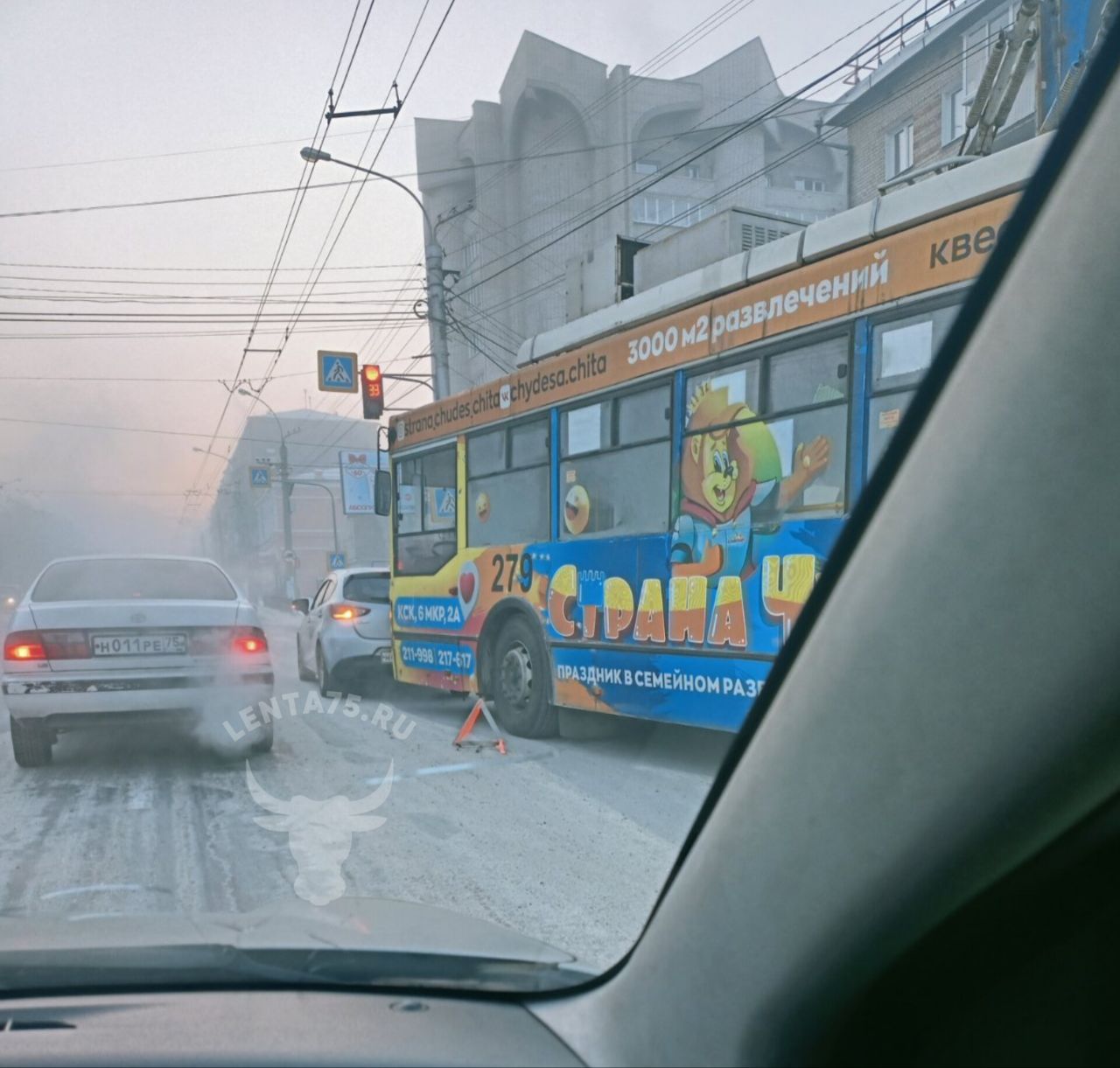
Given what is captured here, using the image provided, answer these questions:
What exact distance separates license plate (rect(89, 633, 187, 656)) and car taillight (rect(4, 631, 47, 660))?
29 cm

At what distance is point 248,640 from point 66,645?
3.63 feet

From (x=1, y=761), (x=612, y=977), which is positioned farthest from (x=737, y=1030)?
(x=1, y=761)

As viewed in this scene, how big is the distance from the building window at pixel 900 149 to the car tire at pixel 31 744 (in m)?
9.91

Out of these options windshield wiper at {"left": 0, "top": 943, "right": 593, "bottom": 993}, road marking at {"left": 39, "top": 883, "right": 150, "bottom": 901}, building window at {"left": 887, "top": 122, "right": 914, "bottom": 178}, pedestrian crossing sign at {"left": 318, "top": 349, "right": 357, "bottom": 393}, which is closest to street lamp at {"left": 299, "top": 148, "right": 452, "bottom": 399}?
pedestrian crossing sign at {"left": 318, "top": 349, "right": 357, "bottom": 393}

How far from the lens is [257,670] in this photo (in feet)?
22.8

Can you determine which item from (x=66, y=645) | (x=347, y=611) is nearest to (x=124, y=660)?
(x=66, y=645)

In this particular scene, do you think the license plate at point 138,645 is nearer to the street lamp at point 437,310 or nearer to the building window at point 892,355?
the building window at point 892,355

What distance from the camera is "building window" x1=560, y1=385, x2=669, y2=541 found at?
6559 millimetres

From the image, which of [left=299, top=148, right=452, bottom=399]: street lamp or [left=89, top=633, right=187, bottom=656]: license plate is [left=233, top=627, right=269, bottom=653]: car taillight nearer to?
[left=89, top=633, right=187, bottom=656]: license plate

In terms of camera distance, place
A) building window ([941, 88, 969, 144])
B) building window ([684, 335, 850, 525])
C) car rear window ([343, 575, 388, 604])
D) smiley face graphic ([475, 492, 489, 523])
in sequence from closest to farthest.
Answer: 1. building window ([684, 335, 850, 525])
2. smiley face graphic ([475, 492, 489, 523])
3. building window ([941, 88, 969, 144])
4. car rear window ([343, 575, 388, 604])

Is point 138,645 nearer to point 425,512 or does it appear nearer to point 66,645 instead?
point 66,645

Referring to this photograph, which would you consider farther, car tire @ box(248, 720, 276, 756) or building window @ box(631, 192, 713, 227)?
building window @ box(631, 192, 713, 227)

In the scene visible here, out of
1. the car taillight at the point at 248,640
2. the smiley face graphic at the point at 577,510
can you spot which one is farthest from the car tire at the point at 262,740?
the smiley face graphic at the point at 577,510

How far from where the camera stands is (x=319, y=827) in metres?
5.34
